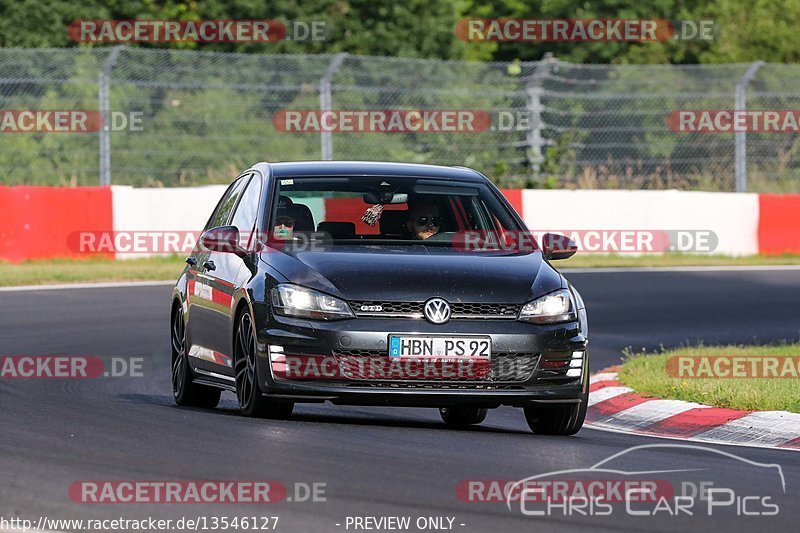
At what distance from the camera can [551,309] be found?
9875mm

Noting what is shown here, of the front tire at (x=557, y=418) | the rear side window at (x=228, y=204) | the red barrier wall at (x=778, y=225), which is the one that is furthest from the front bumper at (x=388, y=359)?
the red barrier wall at (x=778, y=225)

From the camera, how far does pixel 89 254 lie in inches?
1024

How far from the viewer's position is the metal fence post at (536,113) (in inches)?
1225

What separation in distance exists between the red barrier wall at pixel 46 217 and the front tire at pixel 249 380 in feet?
48.7

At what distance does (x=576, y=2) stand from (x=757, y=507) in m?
49.1

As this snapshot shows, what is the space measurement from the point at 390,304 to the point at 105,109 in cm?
1885

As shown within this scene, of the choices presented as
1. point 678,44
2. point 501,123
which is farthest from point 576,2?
point 501,123

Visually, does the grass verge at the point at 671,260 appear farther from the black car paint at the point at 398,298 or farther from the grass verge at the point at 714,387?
the black car paint at the point at 398,298

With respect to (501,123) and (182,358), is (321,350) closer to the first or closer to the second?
(182,358)

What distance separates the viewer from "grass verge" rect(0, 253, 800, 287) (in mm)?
23594

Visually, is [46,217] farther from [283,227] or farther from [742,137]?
[283,227]

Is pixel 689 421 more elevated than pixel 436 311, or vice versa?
pixel 436 311

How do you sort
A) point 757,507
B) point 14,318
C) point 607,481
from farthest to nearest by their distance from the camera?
point 14,318 < point 607,481 < point 757,507

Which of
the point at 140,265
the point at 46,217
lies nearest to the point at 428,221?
the point at 46,217
